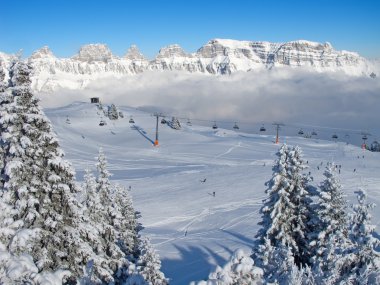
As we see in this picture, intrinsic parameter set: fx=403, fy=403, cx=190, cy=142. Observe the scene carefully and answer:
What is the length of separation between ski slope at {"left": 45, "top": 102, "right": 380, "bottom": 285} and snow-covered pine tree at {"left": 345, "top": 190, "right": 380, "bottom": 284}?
10.6 meters

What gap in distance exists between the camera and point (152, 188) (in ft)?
159

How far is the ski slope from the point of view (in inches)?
1174

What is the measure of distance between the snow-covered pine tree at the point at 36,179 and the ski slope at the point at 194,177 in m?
4.99

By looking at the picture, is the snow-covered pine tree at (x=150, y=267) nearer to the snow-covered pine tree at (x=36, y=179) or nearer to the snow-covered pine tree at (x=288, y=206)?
the snow-covered pine tree at (x=36, y=179)

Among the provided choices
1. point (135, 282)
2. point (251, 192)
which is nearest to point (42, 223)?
point (135, 282)

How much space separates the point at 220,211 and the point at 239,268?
3309 centimetres

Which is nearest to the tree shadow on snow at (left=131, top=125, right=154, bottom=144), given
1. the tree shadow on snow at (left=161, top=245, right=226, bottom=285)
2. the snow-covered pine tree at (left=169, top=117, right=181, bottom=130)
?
the snow-covered pine tree at (left=169, top=117, right=181, bottom=130)

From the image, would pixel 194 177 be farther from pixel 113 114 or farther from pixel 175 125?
pixel 113 114

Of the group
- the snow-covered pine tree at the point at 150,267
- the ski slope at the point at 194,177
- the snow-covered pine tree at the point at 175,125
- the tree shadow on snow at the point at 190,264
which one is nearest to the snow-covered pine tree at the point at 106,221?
the ski slope at the point at 194,177

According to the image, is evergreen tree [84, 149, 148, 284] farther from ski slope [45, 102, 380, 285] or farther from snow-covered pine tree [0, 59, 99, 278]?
snow-covered pine tree [0, 59, 99, 278]

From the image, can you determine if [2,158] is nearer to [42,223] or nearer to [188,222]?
[42,223]

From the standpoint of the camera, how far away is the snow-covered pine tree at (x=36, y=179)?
37.0 feet

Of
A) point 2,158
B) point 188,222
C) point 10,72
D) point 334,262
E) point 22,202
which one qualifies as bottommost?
point 188,222

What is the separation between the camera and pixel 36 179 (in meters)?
11.6
